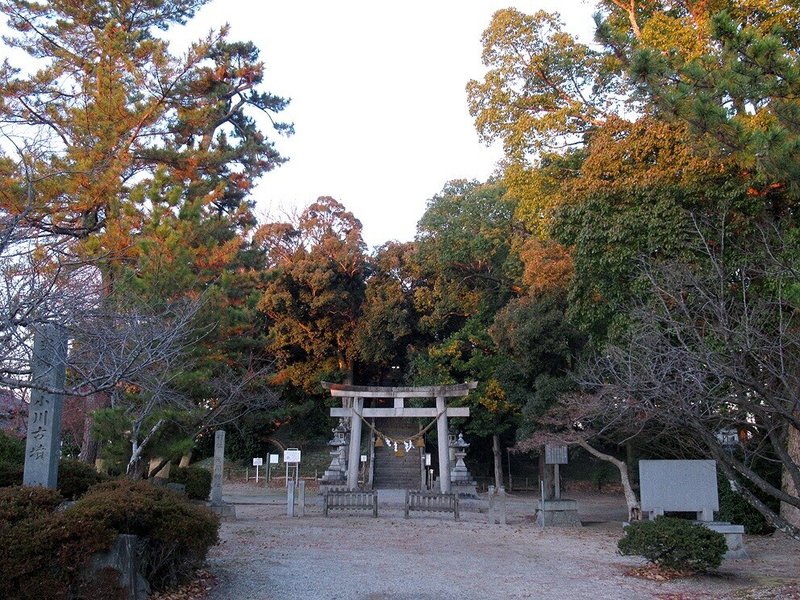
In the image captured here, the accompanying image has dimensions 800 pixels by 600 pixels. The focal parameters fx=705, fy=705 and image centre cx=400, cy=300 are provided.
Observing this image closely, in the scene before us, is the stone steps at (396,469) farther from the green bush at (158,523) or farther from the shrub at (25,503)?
the shrub at (25,503)

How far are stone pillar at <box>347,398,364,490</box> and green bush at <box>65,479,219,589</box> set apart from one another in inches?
453

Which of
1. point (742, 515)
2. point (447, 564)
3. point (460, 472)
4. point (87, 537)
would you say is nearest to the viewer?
point (87, 537)

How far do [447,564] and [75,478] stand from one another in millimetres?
4904

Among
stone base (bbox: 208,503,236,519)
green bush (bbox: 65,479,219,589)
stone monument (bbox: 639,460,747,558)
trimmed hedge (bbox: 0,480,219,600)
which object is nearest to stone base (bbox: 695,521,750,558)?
stone monument (bbox: 639,460,747,558)

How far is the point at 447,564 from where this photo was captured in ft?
31.2

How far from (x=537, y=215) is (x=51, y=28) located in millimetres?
11925

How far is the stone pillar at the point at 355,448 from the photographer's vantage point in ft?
62.4

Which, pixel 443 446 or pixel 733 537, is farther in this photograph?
pixel 443 446

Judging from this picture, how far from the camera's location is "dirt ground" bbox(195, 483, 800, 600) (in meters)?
7.72

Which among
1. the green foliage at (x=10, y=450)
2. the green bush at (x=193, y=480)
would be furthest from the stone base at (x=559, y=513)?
the green foliage at (x=10, y=450)

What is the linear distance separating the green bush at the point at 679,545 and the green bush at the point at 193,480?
1207 cm

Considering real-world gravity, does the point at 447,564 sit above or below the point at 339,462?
below

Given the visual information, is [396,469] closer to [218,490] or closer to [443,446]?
[443,446]

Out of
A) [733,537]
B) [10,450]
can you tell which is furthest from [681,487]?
[10,450]
